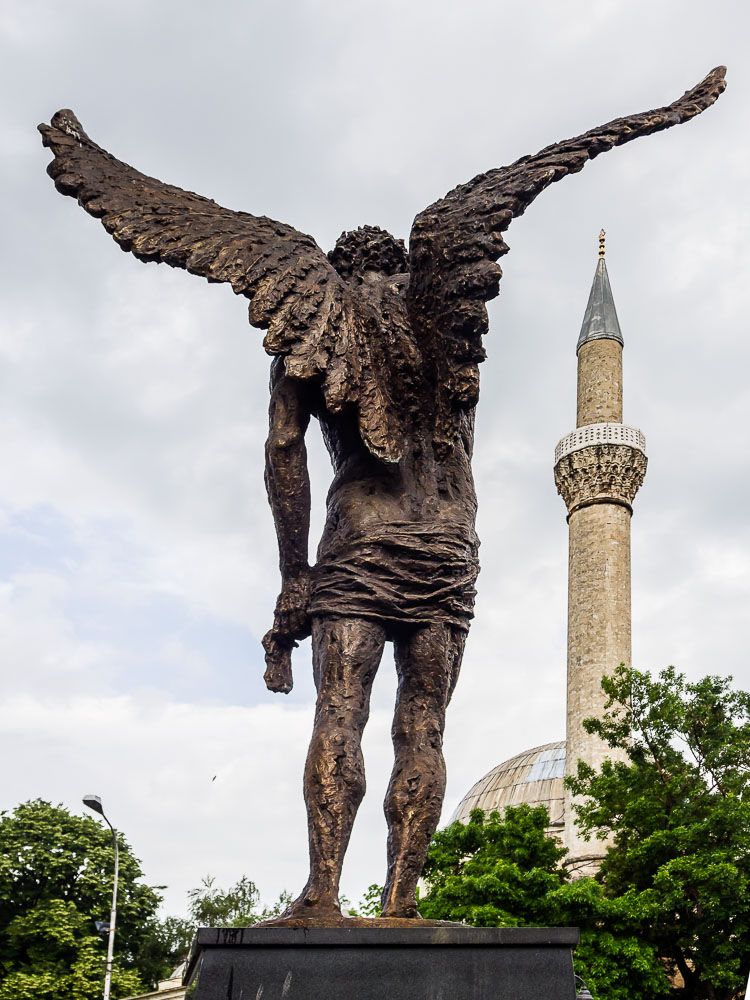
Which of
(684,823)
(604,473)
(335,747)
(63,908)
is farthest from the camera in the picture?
(604,473)

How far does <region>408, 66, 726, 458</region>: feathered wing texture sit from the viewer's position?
14.1 ft

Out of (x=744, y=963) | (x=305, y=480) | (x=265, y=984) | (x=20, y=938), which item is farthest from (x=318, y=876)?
(x=20, y=938)

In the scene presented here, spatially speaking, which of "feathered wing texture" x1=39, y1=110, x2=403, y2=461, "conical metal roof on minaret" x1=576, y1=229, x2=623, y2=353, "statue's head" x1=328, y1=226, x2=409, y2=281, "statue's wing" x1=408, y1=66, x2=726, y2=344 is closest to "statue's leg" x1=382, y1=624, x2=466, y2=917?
"feathered wing texture" x1=39, y1=110, x2=403, y2=461

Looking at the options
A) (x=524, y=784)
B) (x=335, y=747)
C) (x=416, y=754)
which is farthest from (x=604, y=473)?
(x=335, y=747)

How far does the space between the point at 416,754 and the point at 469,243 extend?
186 cm

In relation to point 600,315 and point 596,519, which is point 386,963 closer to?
point 596,519

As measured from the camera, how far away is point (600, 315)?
41719mm

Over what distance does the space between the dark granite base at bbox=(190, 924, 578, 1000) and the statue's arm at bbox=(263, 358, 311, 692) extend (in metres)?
1.21

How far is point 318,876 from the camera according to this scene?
3709 millimetres

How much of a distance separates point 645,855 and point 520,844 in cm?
302

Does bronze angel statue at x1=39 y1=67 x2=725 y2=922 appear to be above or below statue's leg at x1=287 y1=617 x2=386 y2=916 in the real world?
above

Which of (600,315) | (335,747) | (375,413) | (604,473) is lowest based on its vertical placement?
(335,747)

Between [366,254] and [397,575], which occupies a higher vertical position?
[366,254]

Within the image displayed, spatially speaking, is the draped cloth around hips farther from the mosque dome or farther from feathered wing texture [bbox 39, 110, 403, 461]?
the mosque dome
